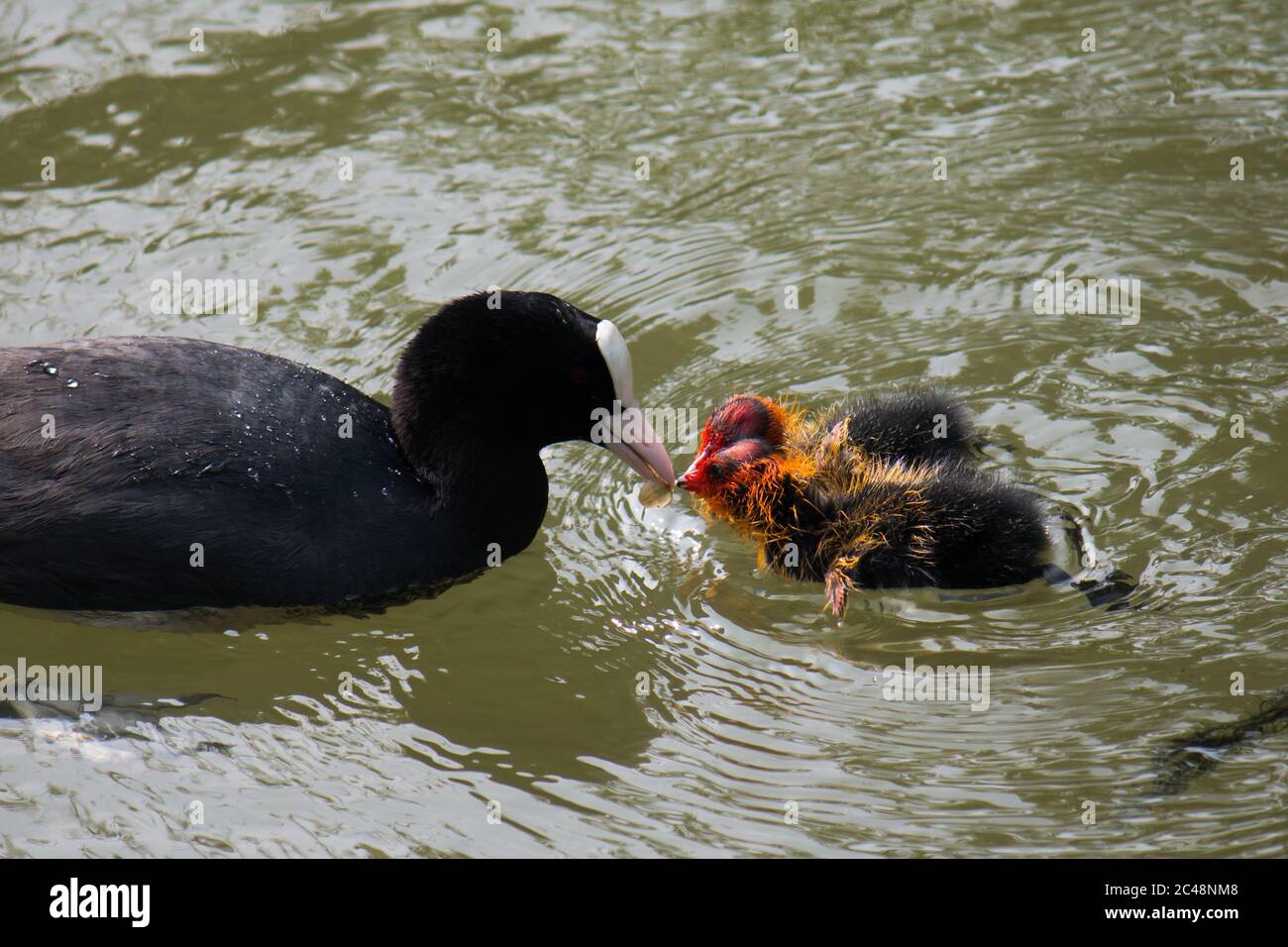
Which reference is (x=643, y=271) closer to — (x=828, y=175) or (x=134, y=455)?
(x=828, y=175)

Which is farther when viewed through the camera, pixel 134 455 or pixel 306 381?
pixel 306 381

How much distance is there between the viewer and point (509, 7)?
25.1ft

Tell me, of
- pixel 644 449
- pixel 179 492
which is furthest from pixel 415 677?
pixel 644 449

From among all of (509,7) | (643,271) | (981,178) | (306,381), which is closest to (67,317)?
(306,381)

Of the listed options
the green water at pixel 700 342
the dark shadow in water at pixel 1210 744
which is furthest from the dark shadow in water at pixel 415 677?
the dark shadow in water at pixel 1210 744

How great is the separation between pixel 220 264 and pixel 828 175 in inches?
98.9

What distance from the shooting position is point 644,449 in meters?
4.49

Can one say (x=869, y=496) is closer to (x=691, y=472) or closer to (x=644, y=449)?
(x=691, y=472)

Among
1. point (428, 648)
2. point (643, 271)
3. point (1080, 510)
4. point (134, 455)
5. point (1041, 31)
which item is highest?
point (1041, 31)

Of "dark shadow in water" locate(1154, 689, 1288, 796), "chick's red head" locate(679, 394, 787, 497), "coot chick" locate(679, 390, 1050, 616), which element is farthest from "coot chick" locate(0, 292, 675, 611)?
"dark shadow in water" locate(1154, 689, 1288, 796)

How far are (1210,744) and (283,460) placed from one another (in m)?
2.56

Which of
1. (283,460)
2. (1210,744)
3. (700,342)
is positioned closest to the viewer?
(1210,744)

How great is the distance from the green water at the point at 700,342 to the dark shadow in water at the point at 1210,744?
0.04 meters

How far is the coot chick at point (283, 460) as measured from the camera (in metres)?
4.13
